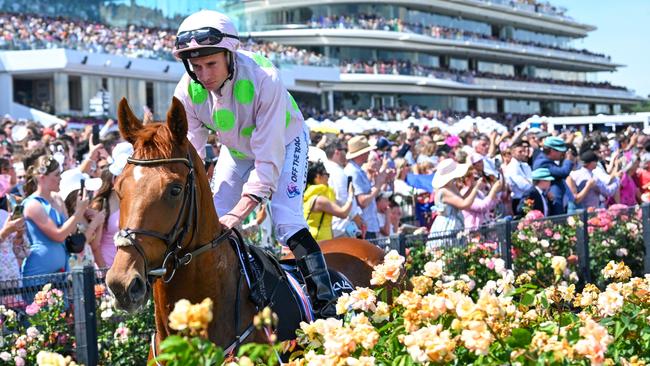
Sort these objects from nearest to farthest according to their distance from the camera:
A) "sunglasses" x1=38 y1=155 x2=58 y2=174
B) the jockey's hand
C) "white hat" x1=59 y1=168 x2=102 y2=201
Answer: the jockey's hand < "sunglasses" x1=38 y1=155 x2=58 y2=174 < "white hat" x1=59 y1=168 x2=102 y2=201

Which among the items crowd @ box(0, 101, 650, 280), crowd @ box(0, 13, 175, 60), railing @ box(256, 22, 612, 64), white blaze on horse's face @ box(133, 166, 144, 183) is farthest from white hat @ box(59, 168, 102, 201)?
railing @ box(256, 22, 612, 64)

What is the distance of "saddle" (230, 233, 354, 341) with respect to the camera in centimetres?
445

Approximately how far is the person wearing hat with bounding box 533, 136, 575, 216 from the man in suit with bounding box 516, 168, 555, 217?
0.38ft

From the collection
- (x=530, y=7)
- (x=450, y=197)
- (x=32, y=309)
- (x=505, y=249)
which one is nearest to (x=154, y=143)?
(x=32, y=309)

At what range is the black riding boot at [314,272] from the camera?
479 centimetres

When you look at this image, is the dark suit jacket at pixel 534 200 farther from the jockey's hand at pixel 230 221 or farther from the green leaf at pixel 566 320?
the green leaf at pixel 566 320

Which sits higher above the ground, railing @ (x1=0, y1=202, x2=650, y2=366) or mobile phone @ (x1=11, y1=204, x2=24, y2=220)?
mobile phone @ (x1=11, y1=204, x2=24, y2=220)

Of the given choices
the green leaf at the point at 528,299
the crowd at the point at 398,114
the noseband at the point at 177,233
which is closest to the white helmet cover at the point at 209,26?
the noseband at the point at 177,233

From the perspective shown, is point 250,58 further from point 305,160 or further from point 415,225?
point 415,225

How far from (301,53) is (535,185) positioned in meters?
46.0

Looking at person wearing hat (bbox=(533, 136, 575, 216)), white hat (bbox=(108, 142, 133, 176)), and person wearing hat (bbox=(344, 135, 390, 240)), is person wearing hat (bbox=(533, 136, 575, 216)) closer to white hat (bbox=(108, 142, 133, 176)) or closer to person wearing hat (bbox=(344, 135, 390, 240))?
person wearing hat (bbox=(344, 135, 390, 240))

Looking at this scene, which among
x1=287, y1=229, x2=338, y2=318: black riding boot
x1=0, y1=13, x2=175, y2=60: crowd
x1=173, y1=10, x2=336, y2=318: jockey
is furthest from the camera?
x1=0, y1=13, x2=175, y2=60: crowd

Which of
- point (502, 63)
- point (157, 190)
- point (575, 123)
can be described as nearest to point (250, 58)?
point (157, 190)

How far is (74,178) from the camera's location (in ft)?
26.2
